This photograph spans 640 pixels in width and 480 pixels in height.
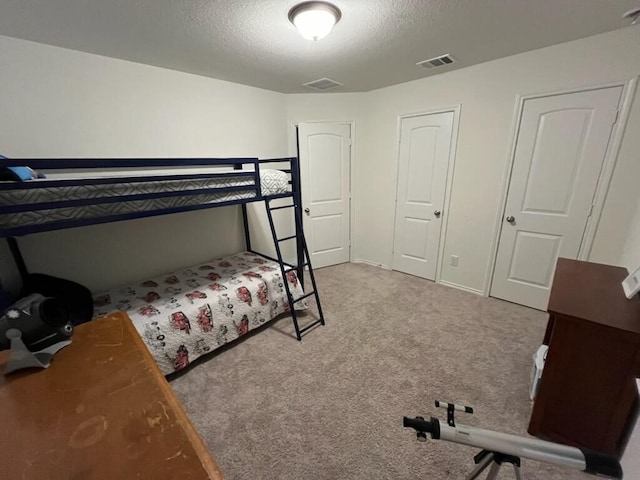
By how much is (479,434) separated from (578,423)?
3.71ft

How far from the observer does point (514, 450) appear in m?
0.69

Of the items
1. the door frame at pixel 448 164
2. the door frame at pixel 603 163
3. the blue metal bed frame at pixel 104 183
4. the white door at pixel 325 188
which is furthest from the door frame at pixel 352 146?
the door frame at pixel 603 163

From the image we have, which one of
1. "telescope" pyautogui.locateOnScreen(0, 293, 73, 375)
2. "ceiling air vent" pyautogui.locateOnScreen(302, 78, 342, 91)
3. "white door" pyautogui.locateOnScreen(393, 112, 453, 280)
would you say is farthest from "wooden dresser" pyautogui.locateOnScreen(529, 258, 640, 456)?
"ceiling air vent" pyautogui.locateOnScreen(302, 78, 342, 91)

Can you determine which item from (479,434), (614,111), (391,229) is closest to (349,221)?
(391,229)

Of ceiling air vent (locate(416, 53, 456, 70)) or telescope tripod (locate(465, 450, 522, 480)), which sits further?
ceiling air vent (locate(416, 53, 456, 70))

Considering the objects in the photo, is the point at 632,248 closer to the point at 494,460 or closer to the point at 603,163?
the point at 603,163

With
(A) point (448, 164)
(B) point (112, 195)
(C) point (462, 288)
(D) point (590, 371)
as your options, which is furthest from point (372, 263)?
(B) point (112, 195)

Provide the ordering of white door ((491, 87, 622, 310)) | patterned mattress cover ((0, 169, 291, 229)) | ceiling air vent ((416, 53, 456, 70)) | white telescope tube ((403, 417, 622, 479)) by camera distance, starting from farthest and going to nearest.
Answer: ceiling air vent ((416, 53, 456, 70)) → white door ((491, 87, 622, 310)) → patterned mattress cover ((0, 169, 291, 229)) → white telescope tube ((403, 417, 622, 479))

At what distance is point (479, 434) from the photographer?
2.38 feet

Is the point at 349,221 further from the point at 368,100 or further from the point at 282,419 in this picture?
the point at 282,419

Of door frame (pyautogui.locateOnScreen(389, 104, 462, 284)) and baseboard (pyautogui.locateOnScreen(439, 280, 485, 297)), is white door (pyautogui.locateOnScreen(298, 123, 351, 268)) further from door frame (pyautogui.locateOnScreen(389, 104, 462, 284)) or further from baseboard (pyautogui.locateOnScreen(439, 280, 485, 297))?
baseboard (pyautogui.locateOnScreen(439, 280, 485, 297))

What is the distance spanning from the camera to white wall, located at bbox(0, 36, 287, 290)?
1822 mm

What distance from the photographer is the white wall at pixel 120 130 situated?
1.82 metres

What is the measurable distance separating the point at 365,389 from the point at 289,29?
98.5 inches
